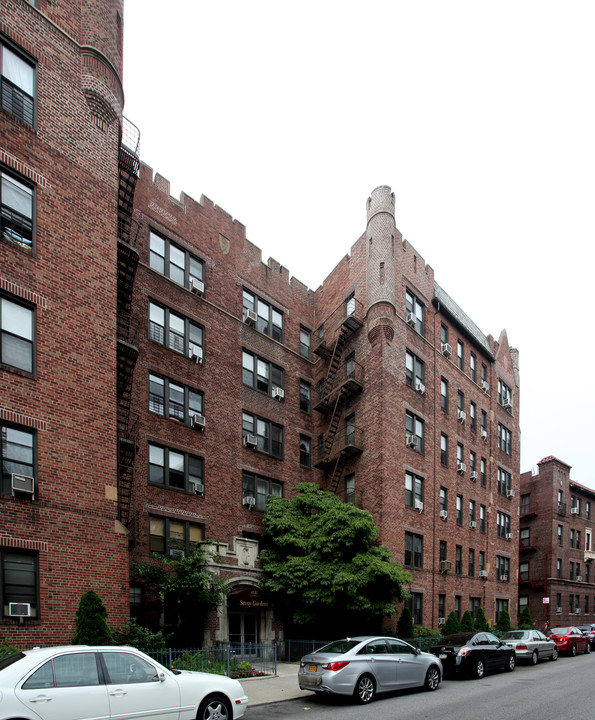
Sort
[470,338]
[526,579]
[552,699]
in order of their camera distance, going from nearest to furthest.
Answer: [552,699] < [470,338] < [526,579]

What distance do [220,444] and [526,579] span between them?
33.7 meters

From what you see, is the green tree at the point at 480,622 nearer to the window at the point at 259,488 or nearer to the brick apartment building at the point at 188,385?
the brick apartment building at the point at 188,385

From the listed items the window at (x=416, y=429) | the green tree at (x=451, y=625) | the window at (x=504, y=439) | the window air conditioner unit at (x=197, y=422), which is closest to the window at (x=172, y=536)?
the window air conditioner unit at (x=197, y=422)

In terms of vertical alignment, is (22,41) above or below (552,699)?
above

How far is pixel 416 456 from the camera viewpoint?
29125 millimetres

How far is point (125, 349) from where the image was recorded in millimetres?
18250

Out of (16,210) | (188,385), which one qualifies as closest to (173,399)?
(188,385)

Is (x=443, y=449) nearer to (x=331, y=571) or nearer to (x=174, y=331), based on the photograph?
(x=331, y=571)

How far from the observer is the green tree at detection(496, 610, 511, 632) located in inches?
1341

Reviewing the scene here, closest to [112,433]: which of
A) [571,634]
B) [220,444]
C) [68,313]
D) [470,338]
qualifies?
[68,313]

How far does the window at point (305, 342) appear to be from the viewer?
3133 cm

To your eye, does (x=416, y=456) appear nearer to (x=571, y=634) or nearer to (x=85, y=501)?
(x=571, y=634)

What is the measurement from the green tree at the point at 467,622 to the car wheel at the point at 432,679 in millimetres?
14728

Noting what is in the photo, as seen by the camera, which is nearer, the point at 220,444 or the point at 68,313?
the point at 68,313
